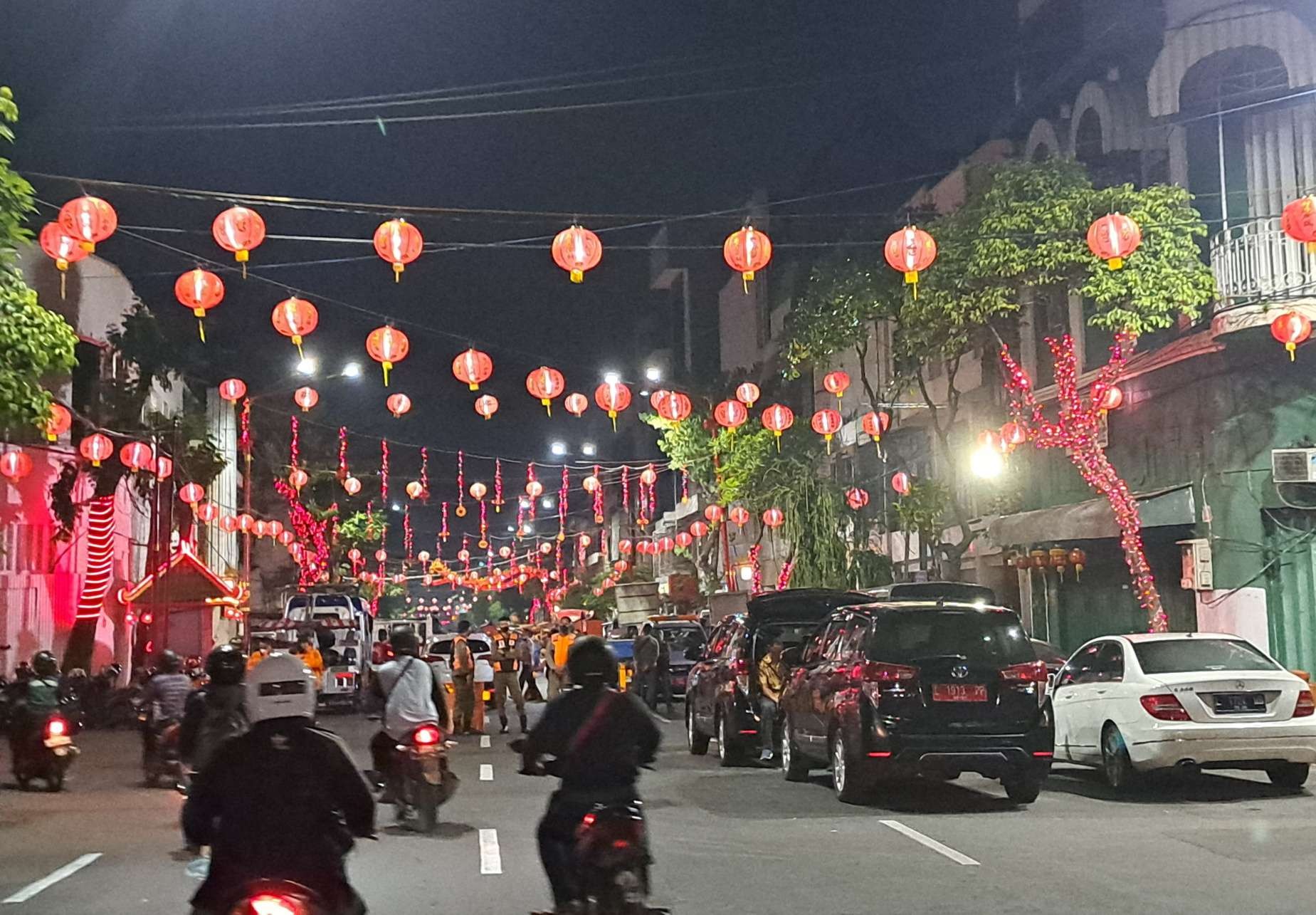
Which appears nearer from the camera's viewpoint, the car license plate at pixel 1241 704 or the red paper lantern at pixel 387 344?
the car license plate at pixel 1241 704

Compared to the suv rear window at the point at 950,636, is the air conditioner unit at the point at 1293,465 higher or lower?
higher

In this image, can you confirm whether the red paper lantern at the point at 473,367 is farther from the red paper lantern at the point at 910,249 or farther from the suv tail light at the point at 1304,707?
the suv tail light at the point at 1304,707

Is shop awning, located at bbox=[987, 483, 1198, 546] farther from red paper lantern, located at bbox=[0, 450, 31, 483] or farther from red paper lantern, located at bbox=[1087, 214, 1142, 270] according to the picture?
red paper lantern, located at bbox=[0, 450, 31, 483]

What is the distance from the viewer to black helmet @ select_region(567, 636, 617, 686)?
24.9 ft

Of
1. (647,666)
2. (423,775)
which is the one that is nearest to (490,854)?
(423,775)

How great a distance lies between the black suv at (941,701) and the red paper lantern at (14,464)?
20.5 metres

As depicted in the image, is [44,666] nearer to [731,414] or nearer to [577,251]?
[577,251]

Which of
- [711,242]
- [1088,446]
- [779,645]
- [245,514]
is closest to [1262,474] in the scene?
[1088,446]

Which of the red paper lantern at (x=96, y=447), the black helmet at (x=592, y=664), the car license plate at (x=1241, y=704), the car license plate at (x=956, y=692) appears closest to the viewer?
the black helmet at (x=592, y=664)

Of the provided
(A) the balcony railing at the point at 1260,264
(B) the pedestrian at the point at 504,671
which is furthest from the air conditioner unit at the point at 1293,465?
(B) the pedestrian at the point at 504,671

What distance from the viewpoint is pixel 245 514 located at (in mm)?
44250

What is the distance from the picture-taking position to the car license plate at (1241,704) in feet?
48.4

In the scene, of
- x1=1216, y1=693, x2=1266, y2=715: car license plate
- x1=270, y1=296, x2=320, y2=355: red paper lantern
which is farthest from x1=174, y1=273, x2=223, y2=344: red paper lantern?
x1=1216, y1=693, x2=1266, y2=715: car license plate

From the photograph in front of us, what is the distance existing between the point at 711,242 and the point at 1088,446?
47830mm
